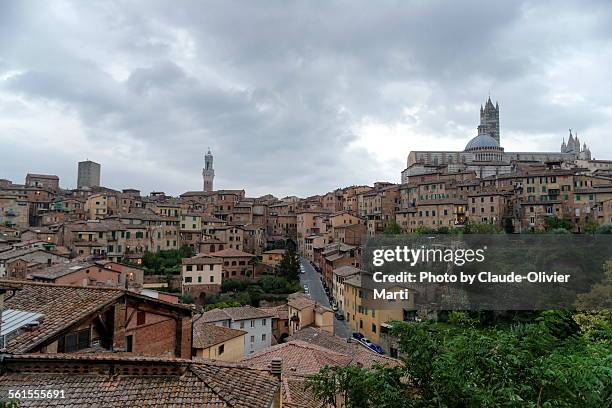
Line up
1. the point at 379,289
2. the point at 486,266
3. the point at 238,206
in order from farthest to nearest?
the point at 238,206, the point at 486,266, the point at 379,289

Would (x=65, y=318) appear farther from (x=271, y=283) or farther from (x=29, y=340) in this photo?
(x=271, y=283)

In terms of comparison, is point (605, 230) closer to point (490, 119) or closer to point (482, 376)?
point (482, 376)

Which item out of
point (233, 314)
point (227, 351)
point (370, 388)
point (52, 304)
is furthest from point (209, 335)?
point (370, 388)

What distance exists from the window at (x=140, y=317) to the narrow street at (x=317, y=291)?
27266 mm

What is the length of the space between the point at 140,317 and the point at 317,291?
38.9m

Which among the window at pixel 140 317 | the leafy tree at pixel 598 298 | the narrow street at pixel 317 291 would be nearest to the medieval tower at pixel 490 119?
the narrow street at pixel 317 291

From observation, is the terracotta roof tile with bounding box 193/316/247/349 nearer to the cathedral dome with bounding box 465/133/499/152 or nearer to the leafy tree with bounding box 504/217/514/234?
the leafy tree with bounding box 504/217/514/234

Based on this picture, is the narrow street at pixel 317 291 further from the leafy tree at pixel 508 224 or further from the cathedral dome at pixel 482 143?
the cathedral dome at pixel 482 143

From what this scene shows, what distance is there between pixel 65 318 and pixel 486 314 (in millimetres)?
31323

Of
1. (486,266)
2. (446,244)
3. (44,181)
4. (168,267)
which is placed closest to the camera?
(486,266)

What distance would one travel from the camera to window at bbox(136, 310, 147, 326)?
1091cm

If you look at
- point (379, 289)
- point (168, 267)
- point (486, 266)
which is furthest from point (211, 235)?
point (486, 266)

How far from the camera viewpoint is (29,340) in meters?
7.91

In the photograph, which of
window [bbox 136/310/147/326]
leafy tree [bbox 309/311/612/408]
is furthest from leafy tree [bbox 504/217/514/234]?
window [bbox 136/310/147/326]
